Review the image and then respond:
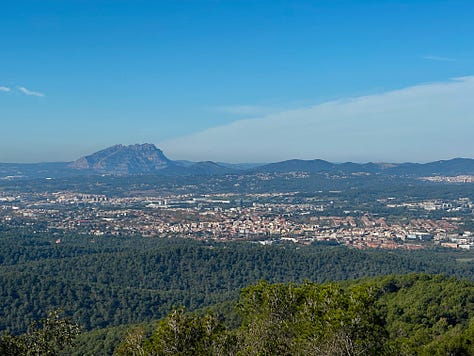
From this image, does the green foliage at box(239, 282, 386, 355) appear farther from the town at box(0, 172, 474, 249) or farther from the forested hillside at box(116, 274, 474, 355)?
the town at box(0, 172, 474, 249)

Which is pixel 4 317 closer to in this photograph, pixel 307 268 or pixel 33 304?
pixel 33 304

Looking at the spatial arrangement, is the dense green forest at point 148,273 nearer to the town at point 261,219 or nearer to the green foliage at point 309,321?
the town at point 261,219

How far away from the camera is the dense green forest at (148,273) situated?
154 ft

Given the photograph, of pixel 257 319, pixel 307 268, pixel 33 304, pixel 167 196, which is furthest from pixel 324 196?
pixel 257 319

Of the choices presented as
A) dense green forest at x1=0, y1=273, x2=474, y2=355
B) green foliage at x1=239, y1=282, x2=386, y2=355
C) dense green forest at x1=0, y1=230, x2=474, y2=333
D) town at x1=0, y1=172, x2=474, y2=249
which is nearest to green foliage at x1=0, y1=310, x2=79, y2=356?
dense green forest at x1=0, y1=273, x2=474, y2=355

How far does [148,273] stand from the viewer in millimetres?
63688

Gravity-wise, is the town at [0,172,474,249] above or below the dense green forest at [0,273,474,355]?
below

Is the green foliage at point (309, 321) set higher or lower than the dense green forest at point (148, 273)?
higher

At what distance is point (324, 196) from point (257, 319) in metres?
164

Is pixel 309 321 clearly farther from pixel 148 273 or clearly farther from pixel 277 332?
pixel 148 273

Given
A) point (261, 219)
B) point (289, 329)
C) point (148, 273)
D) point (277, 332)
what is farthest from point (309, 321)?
point (261, 219)

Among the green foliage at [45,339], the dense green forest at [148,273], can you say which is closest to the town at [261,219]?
the dense green forest at [148,273]

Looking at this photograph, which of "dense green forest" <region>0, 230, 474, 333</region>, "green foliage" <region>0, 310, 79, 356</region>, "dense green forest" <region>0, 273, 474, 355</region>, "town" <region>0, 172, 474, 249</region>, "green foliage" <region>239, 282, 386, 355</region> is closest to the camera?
"green foliage" <region>239, 282, 386, 355</region>

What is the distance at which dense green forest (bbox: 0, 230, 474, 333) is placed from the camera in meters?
47.0
